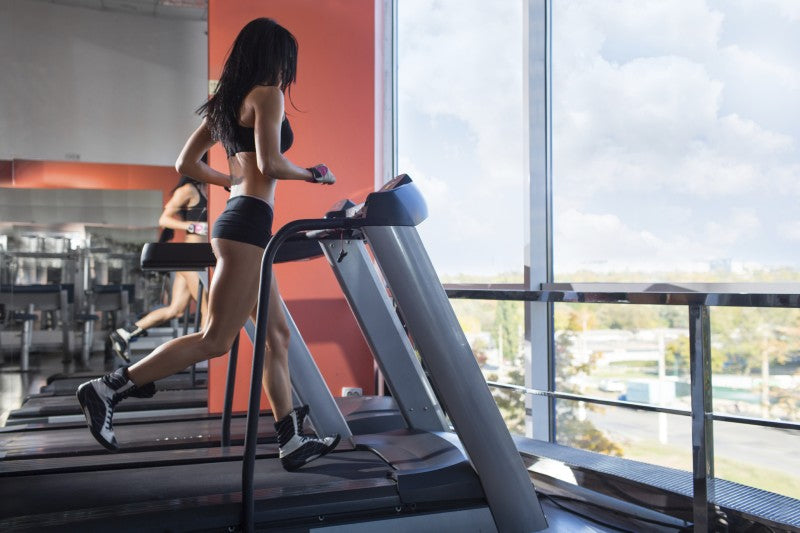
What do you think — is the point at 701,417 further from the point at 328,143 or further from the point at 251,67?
the point at 328,143

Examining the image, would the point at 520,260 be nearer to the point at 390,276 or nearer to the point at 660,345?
the point at 660,345

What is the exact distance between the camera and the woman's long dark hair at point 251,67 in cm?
242

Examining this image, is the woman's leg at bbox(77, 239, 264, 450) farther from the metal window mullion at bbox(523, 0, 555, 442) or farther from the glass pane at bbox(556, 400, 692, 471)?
the glass pane at bbox(556, 400, 692, 471)

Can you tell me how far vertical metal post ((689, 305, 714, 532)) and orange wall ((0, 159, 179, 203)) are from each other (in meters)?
3.89

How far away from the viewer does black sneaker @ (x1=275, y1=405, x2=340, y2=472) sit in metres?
2.37

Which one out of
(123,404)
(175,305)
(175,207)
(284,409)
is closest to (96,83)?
(175,207)

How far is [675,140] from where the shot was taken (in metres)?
3.75

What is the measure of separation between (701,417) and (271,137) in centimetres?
158

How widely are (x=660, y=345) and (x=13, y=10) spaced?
14.8 ft

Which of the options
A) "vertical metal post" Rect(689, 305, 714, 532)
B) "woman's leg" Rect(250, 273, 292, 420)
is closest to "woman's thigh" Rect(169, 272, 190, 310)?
"woman's leg" Rect(250, 273, 292, 420)

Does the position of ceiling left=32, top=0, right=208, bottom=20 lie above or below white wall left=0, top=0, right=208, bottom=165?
above

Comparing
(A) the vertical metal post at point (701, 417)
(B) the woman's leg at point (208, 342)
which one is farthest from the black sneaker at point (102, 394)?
(A) the vertical metal post at point (701, 417)

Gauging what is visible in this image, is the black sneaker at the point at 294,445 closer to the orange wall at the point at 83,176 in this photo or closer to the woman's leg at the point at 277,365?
the woman's leg at the point at 277,365

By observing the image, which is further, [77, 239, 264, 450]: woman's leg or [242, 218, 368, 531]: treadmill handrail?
[77, 239, 264, 450]: woman's leg
